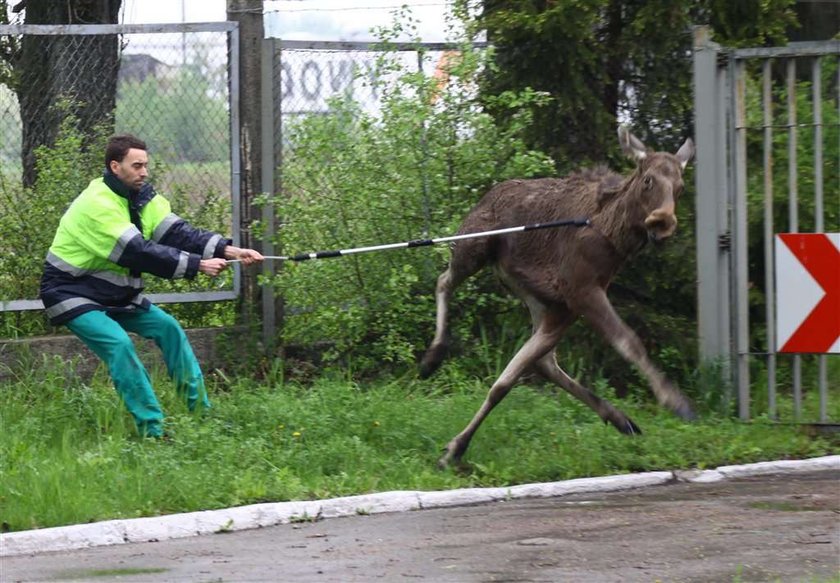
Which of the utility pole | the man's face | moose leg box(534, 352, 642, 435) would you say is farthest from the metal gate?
the man's face

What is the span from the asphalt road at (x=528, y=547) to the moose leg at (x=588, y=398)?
994 millimetres

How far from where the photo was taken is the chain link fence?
1011 cm

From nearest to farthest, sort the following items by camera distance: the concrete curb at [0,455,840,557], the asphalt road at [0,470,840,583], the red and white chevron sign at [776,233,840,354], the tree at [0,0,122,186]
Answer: the asphalt road at [0,470,840,583] < the concrete curb at [0,455,840,557] < the red and white chevron sign at [776,233,840,354] < the tree at [0,0,122,186]

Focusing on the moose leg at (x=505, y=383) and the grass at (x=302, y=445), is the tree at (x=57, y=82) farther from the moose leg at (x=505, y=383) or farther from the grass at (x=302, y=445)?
the moose leg at (x=505, y=383)

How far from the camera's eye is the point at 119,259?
842cm

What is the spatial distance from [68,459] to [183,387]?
130 cm

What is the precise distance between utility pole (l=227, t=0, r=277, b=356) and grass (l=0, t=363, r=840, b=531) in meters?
0.95

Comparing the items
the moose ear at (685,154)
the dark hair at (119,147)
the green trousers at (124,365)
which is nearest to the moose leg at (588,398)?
the moose ear at (685,154)

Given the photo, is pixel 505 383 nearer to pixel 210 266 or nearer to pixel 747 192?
pixel 210 266

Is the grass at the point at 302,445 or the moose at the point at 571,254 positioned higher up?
the moose at the point at 571,254

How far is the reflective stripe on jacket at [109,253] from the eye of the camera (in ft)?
27.6

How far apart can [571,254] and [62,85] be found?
13.9 ft

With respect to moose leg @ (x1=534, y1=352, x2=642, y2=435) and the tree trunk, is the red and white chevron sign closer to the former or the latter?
moose leg @ (x1=534, y1=352, x2=642, y2=435)

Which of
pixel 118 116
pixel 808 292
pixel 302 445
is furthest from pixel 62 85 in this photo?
pixel 808 292
